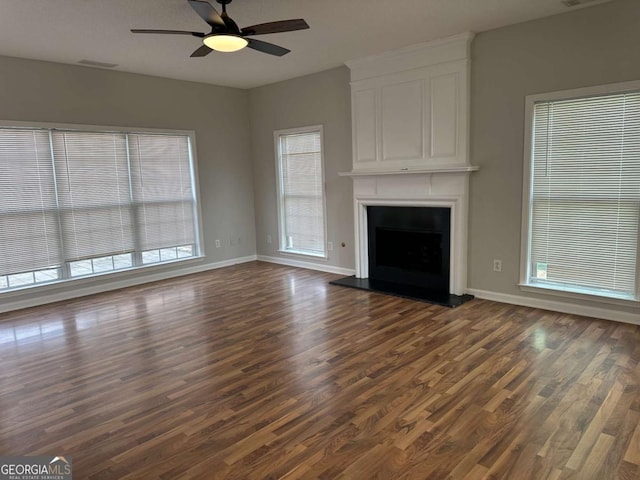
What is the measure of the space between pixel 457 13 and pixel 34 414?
4.32 metres

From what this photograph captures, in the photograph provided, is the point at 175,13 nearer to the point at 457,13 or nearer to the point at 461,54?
the point at 457,13

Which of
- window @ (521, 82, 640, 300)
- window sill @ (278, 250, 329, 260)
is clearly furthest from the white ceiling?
window sill @ (278, 250, 329, 260)

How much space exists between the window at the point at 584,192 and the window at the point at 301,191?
9.17ft

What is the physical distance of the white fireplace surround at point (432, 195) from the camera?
4582 mm

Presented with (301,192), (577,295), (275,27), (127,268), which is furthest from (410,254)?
(127,268)

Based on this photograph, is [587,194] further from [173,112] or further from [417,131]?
[173,112]

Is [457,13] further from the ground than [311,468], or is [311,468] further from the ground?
[457,13]

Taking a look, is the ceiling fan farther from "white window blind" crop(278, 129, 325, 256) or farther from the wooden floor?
"white window blind" crop(278, 129, 325, 256)

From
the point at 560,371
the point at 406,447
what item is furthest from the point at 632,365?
the point at 406,447

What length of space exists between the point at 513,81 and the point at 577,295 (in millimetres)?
2089

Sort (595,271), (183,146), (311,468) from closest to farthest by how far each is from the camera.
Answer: (311,468)
(595,271)
(183,146)

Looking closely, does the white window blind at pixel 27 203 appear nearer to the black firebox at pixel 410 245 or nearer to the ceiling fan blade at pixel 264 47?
the ceiling fan blade at pixel 264 47

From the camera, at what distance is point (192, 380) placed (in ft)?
9.74

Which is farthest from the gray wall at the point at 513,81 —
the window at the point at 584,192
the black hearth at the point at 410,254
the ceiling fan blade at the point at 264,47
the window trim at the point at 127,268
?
the window trim at the point at 127,268
